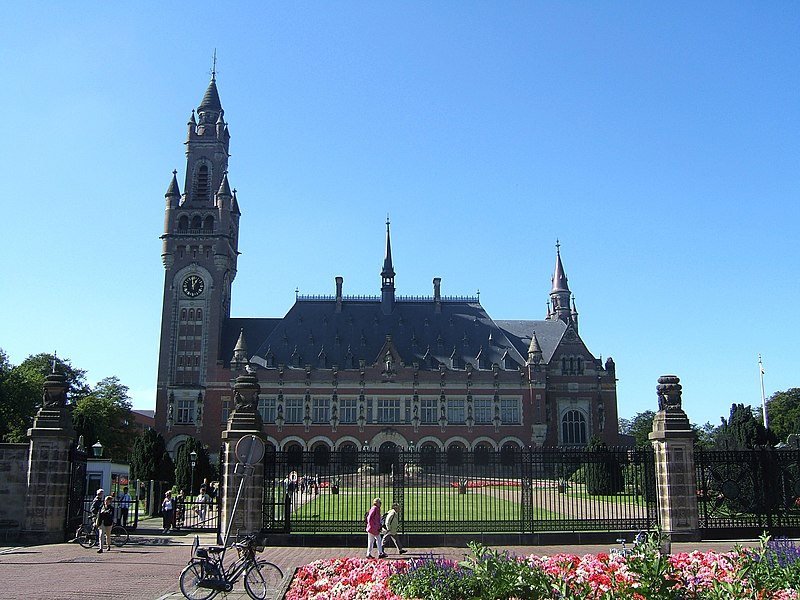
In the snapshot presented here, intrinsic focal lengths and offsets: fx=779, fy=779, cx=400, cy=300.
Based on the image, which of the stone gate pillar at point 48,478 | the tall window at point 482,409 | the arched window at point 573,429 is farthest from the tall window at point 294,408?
the stone gate pillar at point 48,478

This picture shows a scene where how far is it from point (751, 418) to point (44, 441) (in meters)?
25.7

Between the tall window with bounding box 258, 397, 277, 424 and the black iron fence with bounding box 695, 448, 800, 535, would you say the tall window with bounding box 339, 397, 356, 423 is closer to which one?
the tall window with bounding box 258, 397, 277, 424

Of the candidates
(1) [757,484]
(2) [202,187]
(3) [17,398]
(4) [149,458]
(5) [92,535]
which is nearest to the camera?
(5) [92,535]

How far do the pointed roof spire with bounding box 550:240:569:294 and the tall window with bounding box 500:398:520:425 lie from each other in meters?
18.0

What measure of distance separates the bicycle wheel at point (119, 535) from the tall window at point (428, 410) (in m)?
48.1

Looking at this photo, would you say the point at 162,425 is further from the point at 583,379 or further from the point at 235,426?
the point at 235,426

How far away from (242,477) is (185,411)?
51.6 m

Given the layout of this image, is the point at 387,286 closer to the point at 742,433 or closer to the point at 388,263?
the point at 388,263

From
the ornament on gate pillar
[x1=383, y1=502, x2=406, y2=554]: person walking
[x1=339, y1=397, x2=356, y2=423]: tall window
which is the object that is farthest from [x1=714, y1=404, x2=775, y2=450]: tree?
[x1=339, y1=397, x2=356, y2=423]: tall window

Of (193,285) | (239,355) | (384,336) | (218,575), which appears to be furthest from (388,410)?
(218,575)

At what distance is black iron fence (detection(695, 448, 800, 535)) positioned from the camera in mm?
21906

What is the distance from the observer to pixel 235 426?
20938 millimetres

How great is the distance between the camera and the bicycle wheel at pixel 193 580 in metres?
12.3

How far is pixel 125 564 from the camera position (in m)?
17.5
